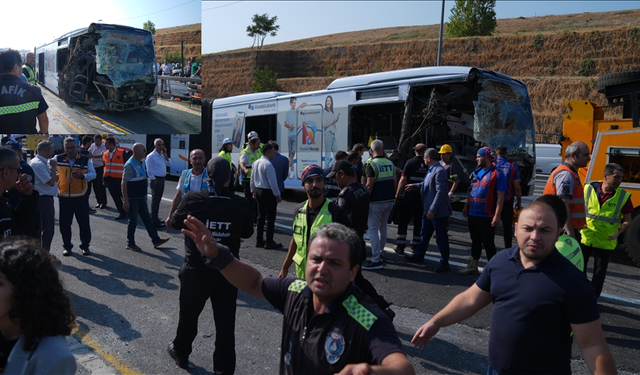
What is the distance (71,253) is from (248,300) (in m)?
3.69

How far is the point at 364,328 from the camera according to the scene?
212cm

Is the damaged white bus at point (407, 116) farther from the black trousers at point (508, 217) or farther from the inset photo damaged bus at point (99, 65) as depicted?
the inset photo damaged bus at point (99, 65)

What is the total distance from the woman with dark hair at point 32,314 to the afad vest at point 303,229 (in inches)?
91.4

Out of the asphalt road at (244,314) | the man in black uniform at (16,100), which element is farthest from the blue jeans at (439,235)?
the man in black uniform at (16,100)

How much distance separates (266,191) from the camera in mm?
8852

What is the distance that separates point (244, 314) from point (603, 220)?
407cm

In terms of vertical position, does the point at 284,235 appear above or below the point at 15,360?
below

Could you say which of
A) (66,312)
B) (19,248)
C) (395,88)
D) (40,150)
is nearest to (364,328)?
(66,312)

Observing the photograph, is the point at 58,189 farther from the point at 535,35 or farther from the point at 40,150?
the point at 535,35

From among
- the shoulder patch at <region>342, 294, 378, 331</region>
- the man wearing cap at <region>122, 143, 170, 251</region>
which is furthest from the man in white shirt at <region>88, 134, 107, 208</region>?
the shoulder patch at <region>342, 294, 378, 331</region>

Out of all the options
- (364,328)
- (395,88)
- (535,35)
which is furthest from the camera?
(535,35)

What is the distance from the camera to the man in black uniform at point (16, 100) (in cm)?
432

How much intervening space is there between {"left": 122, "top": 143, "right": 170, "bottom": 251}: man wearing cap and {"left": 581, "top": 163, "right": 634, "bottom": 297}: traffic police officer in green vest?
6223 millimetres

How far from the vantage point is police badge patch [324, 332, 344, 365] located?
2.13 meters
